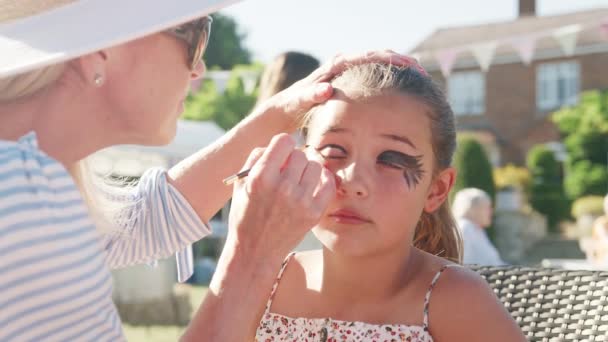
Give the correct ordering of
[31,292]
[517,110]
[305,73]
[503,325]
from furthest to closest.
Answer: [517,110] → [305,73] → [503,325] → [31,292]

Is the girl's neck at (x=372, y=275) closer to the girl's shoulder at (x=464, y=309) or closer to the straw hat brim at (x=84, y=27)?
the girl's shoulder at (x=464, y=309)

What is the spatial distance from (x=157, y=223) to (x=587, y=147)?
24.0 meters

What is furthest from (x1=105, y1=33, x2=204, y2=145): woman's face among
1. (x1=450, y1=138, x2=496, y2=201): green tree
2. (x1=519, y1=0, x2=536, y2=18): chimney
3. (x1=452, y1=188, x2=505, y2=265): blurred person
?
(x1=519, y1=0, x2=536, y2=18): chimney

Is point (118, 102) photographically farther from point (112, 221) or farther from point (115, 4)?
point (112, 221)

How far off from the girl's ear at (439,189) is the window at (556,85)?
2920 cm

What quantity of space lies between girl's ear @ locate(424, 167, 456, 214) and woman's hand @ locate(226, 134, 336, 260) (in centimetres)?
62

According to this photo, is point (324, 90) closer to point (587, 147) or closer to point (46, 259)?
point (46, 259)

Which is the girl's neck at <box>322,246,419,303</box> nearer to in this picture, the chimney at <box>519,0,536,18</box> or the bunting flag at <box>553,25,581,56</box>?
the bunting flag at <box>553,25,581,56</box>

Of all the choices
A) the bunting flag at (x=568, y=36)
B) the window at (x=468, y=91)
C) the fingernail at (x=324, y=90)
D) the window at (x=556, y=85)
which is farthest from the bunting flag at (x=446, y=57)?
the window at (x=468, y=91)

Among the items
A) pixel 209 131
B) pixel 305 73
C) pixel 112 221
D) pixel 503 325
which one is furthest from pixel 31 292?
pixel 209 131

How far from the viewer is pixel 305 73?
3.41 metres

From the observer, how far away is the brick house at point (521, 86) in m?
29.4

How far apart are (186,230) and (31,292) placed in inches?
31.5

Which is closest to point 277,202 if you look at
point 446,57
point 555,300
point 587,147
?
point 555,300
